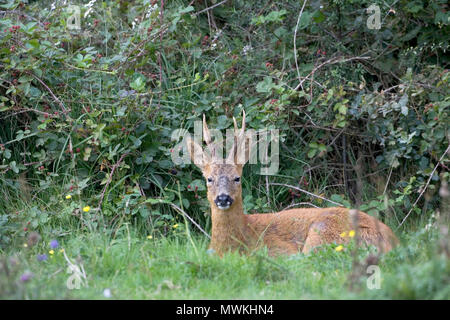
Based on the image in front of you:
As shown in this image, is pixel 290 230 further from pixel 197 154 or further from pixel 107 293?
pixel 107 293

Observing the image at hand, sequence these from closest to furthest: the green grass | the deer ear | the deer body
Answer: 1. the green grass
2. the deer body
3. the deer ear

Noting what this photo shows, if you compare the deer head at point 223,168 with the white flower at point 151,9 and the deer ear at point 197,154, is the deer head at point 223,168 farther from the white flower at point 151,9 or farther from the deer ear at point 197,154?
the white flower at point 151,9

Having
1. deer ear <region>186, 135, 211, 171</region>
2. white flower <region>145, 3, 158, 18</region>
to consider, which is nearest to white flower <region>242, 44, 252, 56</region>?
white flower <region>145, 3, 158, 18</region>

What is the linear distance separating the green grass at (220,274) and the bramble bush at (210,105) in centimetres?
148

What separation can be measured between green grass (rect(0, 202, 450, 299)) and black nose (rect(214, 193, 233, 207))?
49 cm

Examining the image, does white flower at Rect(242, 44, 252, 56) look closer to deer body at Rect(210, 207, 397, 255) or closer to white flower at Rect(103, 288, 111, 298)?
deer body at Rect(210, 207, 397, 255)

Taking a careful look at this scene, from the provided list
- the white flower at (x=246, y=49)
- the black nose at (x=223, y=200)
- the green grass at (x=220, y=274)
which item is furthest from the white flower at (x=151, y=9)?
the green grass at (x=220, y=274)

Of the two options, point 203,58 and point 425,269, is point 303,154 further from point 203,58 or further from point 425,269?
point 425,269

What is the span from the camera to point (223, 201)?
20.0 feet

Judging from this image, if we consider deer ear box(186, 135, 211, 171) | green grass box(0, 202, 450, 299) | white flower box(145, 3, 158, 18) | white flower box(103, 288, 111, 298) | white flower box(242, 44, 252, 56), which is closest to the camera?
green grass box(0, 202, 450, 299)

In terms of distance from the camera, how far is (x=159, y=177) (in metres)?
7.36

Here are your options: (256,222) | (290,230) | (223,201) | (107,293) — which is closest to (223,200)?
(223,201)

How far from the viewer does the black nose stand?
611cm

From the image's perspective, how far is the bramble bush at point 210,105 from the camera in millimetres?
7043
